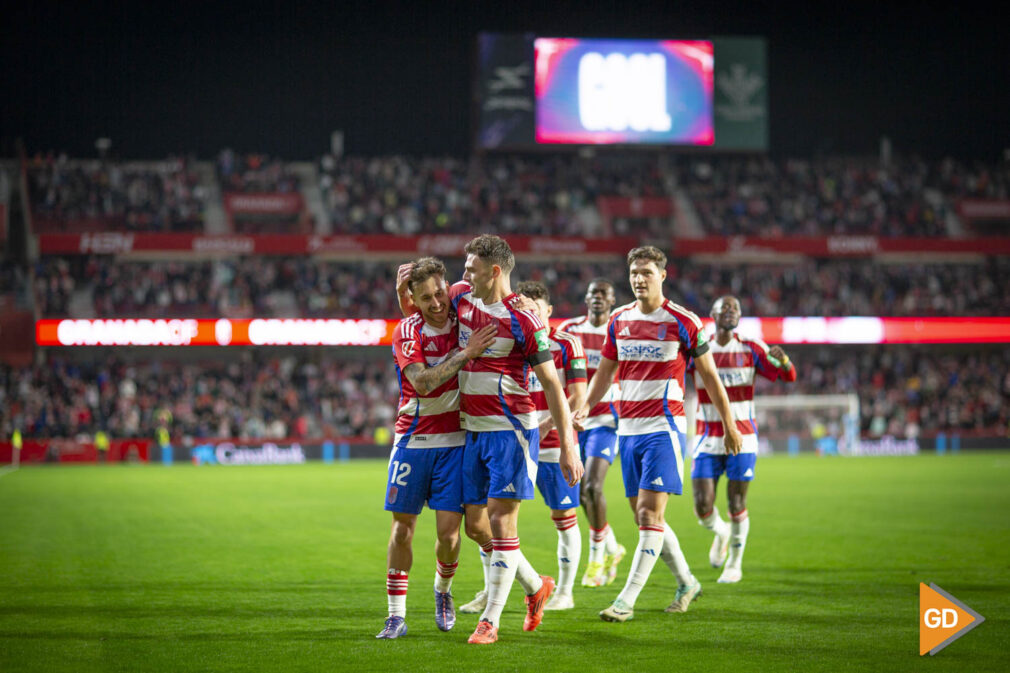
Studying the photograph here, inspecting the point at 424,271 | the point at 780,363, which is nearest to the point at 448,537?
the point at 424,271

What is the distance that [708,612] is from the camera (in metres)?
8.49

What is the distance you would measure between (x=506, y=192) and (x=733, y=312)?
33.7 m

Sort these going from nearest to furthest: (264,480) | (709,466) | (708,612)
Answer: (708,612) → (709,466) → (264,480)

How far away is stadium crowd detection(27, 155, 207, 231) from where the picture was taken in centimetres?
3956

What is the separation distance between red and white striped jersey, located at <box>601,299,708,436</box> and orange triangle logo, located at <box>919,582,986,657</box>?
84.3 inches

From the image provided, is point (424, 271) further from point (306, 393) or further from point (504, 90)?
point (504, 90)

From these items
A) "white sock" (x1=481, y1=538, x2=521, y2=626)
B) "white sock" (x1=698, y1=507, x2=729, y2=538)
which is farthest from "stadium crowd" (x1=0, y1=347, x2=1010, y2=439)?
"white sock" (x1=481, y1=538, x2=521, y2=626)

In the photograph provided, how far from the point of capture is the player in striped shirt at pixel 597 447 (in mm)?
9664

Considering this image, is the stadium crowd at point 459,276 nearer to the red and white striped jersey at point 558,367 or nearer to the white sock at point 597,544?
the white sock at point 597,544

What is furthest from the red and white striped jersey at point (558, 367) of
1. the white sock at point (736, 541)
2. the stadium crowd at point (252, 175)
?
the stadium crowd at point (252, 175)

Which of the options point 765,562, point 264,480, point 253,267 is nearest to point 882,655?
point 765,562

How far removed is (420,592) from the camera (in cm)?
959

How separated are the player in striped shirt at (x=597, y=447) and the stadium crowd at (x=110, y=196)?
3221 cm

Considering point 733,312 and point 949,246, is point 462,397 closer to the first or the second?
point 733,312
